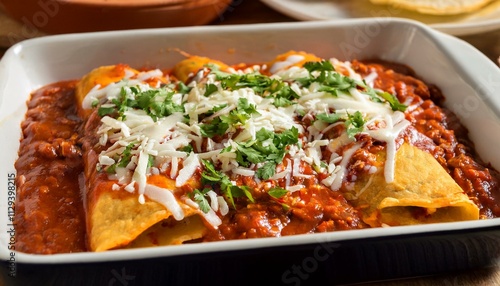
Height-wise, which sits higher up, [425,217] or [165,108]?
[165,108]

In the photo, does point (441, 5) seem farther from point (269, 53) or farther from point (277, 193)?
point (277, 193)

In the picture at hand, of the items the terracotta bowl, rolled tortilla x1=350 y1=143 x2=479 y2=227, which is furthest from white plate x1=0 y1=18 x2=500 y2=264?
rolled tortilla x1=350 y1=143 x2=479 y2=227

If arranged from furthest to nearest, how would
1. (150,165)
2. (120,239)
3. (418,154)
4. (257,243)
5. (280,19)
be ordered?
(280,19), (418,154), (150,165), (120,239), (257,243)

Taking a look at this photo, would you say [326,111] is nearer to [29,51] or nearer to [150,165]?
[150,165]

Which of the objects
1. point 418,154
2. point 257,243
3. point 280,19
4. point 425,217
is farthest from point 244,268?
point 280,19

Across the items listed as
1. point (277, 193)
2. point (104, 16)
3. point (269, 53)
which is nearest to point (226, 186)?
point (277, 193)

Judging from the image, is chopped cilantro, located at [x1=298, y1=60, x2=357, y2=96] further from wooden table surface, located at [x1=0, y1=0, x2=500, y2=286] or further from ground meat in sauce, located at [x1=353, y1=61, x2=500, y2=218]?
wooden table surface, located at [x1=0, y1=0, x2=500, y2=286]
